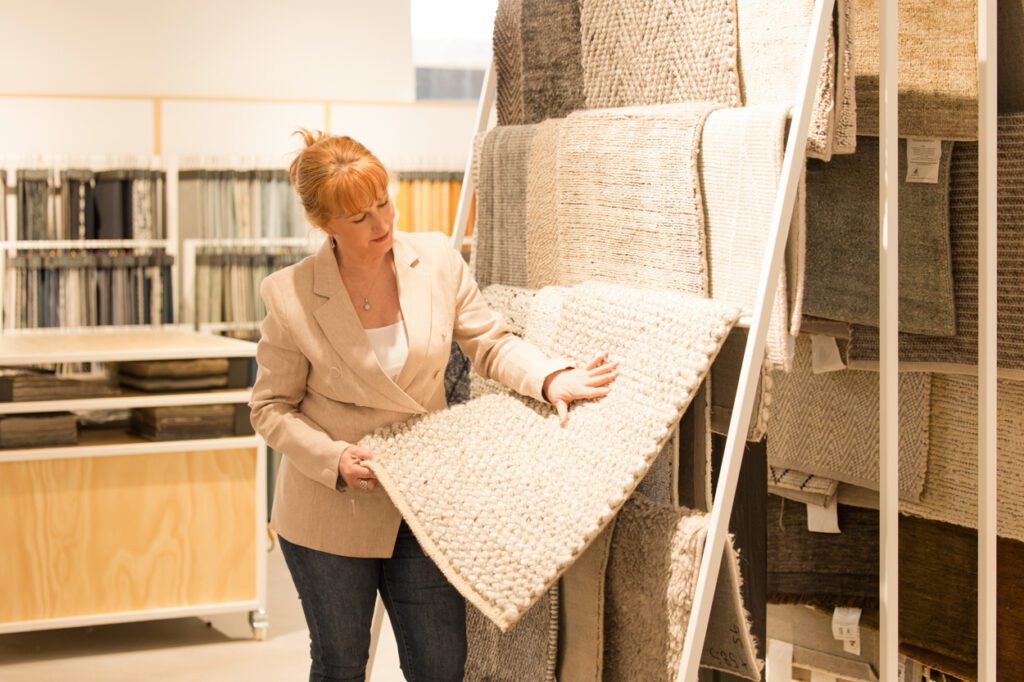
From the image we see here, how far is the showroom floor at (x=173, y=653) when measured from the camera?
333cm

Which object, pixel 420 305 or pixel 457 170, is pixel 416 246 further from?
pixel 457 170

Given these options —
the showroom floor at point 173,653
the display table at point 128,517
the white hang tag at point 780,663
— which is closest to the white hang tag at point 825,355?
the white hang tag at point 780,663

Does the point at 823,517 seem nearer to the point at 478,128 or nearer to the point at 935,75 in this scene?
the point at 935,75

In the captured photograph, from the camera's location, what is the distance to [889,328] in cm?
170

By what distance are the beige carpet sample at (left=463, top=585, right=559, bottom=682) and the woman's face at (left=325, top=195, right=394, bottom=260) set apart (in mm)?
651

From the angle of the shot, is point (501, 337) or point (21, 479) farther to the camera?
point (21, 479)

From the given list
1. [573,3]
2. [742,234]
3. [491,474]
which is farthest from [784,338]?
[573,3]

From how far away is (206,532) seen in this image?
350cm

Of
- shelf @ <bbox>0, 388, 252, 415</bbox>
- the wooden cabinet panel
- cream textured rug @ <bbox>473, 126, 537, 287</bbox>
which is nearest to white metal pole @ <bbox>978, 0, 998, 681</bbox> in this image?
cream textured rug @ <bbox>473, 126, 537, 287</bbox>

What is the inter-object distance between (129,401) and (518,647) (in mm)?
1722

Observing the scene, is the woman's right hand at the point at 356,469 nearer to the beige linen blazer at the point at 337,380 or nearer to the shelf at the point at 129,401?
the beige linen blazer at the point at 337,380

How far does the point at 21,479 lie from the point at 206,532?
0.54 metres

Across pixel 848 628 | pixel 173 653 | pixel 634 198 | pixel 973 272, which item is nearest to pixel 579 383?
pixel 634 198

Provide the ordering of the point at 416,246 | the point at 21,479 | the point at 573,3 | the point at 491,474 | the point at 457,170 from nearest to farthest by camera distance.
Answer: the point at 491,474 → the point at 416,246 → the point at 573,3 → the point at 21,479 → the point at 457,170
